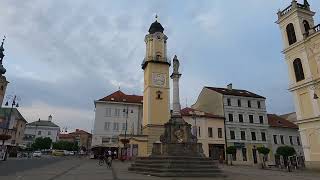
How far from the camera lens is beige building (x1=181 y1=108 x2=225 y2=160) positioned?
156ft

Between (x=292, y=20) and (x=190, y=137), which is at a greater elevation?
(x=292, y=20)

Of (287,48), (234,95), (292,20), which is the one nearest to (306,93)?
(287,48)

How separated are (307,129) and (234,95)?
20.4 m

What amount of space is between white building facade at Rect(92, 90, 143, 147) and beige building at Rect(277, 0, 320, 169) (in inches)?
1180

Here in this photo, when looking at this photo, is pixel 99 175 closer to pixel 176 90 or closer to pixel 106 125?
pixel 176 90

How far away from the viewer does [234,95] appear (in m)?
51.3

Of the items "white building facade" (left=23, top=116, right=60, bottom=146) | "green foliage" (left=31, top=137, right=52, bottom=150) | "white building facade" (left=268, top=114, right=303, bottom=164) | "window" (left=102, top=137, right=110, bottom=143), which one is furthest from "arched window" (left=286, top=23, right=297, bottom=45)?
"white building facade" (left=23, top=116, right=60, bottom=146)

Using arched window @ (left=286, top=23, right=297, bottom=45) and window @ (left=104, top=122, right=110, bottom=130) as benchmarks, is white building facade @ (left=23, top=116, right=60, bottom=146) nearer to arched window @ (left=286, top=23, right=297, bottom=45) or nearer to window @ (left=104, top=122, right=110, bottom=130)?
window @ (left=104, top=122, right=110, bottom=130)

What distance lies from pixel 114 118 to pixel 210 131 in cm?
1911

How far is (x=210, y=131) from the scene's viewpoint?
159 feet

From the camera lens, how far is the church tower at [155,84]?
4450 cm

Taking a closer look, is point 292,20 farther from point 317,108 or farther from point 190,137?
point 190,137

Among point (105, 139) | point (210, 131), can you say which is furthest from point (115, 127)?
point (210, 131)

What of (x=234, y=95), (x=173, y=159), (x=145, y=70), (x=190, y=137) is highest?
(x=145, y=70)
